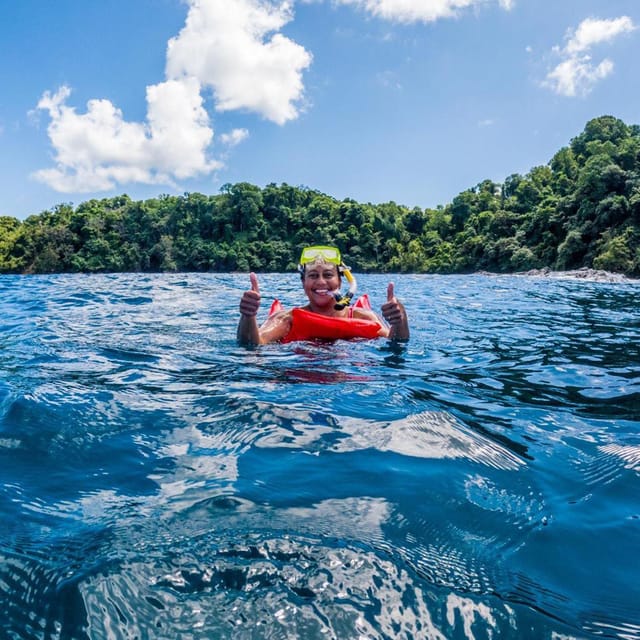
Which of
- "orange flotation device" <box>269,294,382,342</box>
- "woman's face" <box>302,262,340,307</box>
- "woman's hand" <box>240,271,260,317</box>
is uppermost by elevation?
"woman's face" <box>302,262,340,307</box>

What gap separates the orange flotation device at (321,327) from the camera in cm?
431

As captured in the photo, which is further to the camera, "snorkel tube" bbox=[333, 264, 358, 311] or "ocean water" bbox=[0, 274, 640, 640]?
"snorkel tube" bbox=[333, 264, 358, 311]

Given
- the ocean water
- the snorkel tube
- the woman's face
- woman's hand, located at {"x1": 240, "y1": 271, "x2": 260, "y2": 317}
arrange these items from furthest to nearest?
the woman's face < the snorkel tube < woman's hand, located at {"x1": 240, "y1": 271, "x2": 260, "y2": 317} < the ocean water

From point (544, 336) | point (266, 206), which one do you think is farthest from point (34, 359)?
point (266, 206)

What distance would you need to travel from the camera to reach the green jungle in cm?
3328

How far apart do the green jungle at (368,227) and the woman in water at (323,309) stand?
2854cm

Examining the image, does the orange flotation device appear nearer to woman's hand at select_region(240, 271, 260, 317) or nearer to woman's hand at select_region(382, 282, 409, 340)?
woman's hand at select_region(382, 282, 409, 340)

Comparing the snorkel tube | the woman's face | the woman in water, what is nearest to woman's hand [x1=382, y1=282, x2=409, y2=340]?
the woman in water

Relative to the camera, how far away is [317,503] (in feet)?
4.76

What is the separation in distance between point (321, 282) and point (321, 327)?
539 mm

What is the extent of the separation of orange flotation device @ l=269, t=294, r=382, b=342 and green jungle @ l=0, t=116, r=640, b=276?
28.8m

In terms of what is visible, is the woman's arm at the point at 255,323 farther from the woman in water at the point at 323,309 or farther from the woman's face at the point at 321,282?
the woman's face at the point at 321,282

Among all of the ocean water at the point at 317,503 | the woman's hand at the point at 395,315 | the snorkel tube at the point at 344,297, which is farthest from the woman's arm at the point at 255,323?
the woman's hand at the point at 395,315

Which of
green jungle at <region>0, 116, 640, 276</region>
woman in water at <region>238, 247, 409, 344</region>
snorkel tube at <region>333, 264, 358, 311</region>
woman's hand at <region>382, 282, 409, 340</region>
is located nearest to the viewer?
woman's hand at <region>382, 282, 409, 340</region>
